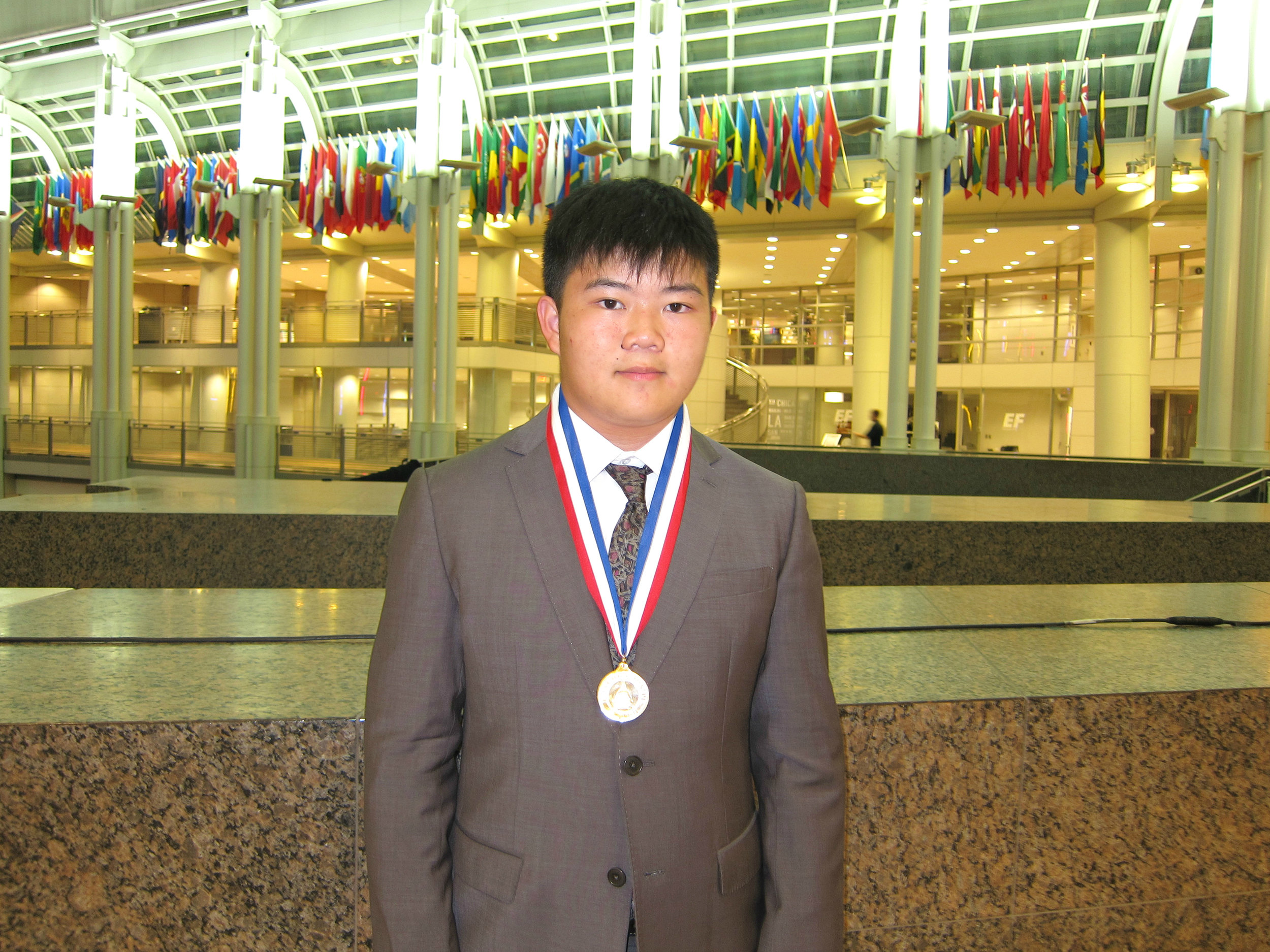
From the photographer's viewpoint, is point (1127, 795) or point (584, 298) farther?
point (1127, 795)

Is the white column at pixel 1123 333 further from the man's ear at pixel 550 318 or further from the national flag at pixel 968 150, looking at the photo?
the man's ear at pixel 550 318

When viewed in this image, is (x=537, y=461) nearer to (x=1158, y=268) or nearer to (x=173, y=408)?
(x=1158, y=268)

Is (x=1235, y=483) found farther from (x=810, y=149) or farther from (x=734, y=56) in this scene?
(x=734, y=56)

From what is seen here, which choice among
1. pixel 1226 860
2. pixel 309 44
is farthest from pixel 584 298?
pixel 309 44

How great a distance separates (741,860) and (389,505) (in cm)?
517

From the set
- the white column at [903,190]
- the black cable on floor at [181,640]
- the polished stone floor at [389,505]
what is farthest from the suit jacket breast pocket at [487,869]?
the white column at [903,190]

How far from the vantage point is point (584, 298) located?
63.6 inches

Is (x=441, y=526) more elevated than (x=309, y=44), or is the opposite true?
(x=309, y=44)

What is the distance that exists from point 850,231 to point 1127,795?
27731 mm

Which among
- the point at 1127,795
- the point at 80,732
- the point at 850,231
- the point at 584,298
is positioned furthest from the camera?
the point at 850,231

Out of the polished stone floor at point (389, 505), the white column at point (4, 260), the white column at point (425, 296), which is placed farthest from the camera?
the white column at point (4, 260)

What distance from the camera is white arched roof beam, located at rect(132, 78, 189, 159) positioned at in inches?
1133

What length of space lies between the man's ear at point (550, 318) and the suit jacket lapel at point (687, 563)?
1.10 ft

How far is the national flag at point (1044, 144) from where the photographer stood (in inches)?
816
